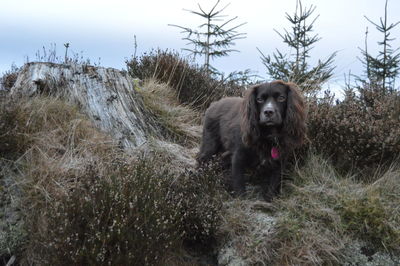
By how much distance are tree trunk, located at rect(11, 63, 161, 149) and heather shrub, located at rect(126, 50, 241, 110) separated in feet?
5.68

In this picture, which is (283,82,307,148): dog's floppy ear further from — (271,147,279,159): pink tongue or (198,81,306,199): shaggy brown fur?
(271,147,279,159): pink tongue

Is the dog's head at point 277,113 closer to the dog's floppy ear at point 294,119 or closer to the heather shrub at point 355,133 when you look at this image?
the dog's floppy ear at point 294,119

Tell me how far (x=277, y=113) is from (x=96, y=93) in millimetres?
2474

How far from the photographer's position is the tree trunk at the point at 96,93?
18.2ft

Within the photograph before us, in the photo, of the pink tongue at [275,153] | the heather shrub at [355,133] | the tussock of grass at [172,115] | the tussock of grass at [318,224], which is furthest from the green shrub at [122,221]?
the tussock of grass at [172,115]

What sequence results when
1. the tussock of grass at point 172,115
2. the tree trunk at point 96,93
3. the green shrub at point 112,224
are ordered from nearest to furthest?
A: the green shrub at point 112,224, the tree trunk at point 96,93, the tussock of grass at point 172,115

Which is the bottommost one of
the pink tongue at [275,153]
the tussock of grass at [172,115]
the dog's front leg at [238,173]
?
the dog's front leg at [238,173]

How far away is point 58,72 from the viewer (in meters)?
5.84

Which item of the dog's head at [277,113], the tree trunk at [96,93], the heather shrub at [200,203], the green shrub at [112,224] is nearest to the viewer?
the green shrub at [112,224]

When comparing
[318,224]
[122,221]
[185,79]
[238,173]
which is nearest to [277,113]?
[238,173]

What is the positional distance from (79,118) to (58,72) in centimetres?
87

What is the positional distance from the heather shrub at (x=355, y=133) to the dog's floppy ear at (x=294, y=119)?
59 cm

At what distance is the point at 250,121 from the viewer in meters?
4.54

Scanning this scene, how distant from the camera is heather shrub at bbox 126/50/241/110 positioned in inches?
310
